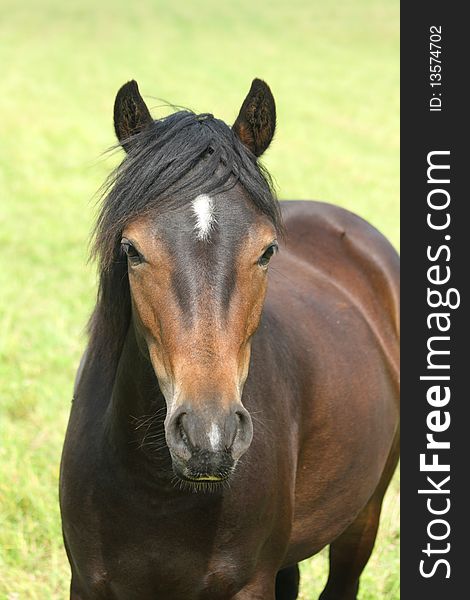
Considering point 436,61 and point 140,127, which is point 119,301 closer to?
point 140,127

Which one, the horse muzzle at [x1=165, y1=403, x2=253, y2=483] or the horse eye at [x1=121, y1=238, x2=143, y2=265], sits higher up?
the horse eye at [x1=121, y1=238, x2=143, y2=265]

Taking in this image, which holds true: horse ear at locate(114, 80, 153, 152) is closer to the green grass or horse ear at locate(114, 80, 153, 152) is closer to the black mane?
the black mane

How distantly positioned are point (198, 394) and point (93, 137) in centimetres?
2040

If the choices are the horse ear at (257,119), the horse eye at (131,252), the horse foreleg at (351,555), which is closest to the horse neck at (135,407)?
the horse eye at (131,252)

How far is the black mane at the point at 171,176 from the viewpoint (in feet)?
9.66

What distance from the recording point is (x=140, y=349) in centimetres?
309

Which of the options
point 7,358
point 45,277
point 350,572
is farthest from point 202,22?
point 350,572

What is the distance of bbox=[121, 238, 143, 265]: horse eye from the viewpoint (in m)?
2.89

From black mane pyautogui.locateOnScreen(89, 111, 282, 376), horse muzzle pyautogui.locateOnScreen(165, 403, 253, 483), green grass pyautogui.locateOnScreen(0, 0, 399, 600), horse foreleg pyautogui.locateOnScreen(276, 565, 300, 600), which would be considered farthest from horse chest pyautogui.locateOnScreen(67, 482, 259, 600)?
horse foreleg pyautogui.locateOnScreen(276, 565, 300, 600)

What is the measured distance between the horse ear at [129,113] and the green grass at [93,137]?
0.21 meters

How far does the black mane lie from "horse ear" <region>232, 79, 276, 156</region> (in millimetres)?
124

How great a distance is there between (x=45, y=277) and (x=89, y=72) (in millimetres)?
23678

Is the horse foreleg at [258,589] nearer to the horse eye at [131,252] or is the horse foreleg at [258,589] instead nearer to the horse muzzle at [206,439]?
the horse muzzle at [206,439]

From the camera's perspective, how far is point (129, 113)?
320cm
